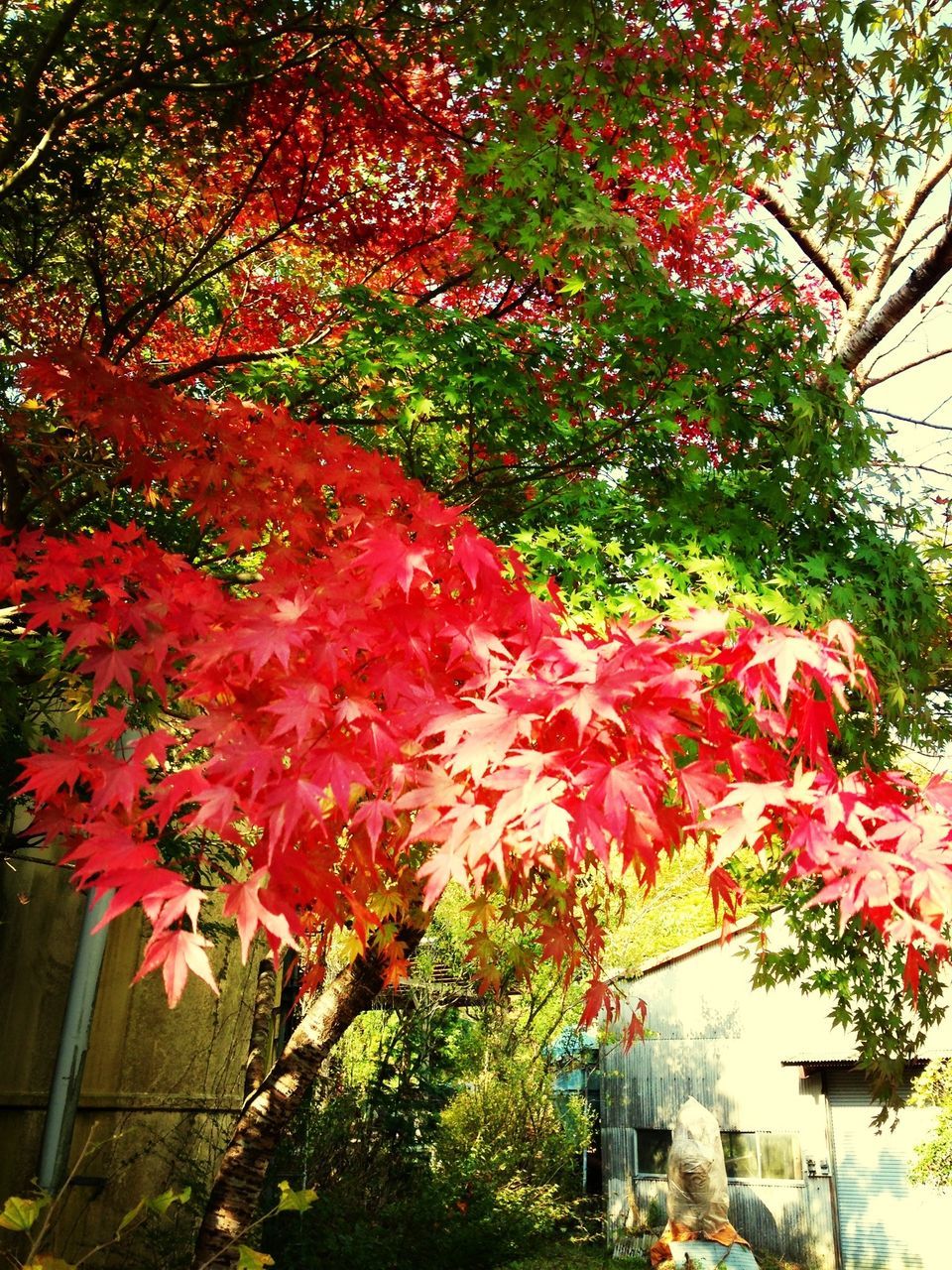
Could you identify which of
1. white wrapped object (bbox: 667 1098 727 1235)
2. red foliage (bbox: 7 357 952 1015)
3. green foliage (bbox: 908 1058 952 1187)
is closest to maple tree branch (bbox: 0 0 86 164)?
red foliage (bbox: 7 357 952 1015)

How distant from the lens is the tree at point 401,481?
2498 millimetres

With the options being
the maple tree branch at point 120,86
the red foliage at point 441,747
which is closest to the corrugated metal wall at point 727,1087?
the red foliage at point 441,747

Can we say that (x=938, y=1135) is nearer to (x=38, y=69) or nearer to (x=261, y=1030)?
(x=261, y=1030)

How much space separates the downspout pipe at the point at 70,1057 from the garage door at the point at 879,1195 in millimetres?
14583

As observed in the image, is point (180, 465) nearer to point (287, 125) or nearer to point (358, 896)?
point (358, 896)

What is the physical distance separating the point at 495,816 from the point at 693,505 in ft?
11.0

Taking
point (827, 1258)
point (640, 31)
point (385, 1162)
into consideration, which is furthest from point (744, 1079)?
point (640, 31)

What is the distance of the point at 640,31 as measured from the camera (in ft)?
19.7

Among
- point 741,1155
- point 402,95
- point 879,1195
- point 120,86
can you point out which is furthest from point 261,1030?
point 741,1155

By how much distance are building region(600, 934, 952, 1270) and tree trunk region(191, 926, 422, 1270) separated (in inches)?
421

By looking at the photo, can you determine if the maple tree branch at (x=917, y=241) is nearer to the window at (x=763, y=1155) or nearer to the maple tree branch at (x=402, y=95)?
the maple tree branch at (x=402, y=95)

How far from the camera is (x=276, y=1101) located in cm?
693

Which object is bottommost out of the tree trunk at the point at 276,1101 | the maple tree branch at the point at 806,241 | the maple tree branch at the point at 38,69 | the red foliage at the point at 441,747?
the tree trunk at the point at 276,1101

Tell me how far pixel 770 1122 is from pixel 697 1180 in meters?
3.50
